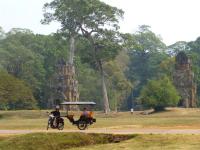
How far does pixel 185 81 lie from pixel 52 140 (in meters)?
52.5

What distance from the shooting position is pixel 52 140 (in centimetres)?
2492

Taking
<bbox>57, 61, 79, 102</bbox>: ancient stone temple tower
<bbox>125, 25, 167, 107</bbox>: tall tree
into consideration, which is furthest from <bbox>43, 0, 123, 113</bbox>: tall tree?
<bbox>125, 25, 167, 107</bbox>: tall tree

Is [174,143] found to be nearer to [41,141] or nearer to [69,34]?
[41,141]

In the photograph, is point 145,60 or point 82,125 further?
point 145,60

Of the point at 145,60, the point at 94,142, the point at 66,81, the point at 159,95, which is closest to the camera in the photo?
the point at 94,142

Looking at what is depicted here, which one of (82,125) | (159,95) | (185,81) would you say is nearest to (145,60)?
(185,81)

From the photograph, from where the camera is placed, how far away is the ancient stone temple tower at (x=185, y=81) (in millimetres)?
74375

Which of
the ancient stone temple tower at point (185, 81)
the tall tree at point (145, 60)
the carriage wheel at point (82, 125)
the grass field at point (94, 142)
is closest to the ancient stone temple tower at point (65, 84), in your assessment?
the ancient stone temple tower at point (185, 81)

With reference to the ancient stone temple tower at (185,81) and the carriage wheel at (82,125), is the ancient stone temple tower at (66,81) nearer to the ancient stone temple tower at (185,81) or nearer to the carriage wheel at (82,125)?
the ancient stone temple tower at (185,81)

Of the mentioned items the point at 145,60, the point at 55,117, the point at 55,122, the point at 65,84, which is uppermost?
the point at 145,60

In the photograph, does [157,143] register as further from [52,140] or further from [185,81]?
[185,81]

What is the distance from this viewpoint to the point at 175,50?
13988 centimetres

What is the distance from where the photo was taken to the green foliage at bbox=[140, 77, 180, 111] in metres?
64.9

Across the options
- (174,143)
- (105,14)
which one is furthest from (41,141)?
(105,14)
